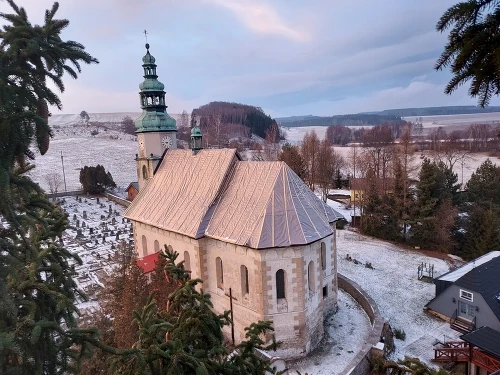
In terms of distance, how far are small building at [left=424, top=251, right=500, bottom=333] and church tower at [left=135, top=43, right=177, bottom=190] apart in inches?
727

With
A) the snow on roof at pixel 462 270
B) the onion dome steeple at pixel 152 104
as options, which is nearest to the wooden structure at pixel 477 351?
the snow on roof at pixel 462 270

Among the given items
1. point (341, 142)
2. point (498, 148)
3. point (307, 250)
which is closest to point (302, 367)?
point (307, 250)

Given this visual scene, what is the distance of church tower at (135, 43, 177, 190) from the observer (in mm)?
23141

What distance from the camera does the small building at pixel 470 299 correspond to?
18.6m

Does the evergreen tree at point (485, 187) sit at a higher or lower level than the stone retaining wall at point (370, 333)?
higher

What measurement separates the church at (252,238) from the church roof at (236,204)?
0.05 metres

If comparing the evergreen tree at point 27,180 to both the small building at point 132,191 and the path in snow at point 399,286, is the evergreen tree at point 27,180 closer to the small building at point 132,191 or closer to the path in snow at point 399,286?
the path in snow at point 399,286

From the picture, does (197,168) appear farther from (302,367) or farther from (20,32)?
(20,32)

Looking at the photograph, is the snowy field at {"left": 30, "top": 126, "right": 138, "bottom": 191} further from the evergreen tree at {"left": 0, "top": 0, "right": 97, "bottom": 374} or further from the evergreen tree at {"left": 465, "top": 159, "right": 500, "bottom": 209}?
the evergreen tree at {"left": 0, "top": 0, "right": 97, "bottom": 374}

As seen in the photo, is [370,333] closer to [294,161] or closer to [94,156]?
[294,161]

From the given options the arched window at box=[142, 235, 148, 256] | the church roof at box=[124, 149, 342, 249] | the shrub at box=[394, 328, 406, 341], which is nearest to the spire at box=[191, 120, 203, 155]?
the church roof at box=[124, 149, 342, 249]

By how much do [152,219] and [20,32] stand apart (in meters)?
16.1

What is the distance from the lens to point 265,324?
7.63 meters

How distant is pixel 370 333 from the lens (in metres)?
16.8
